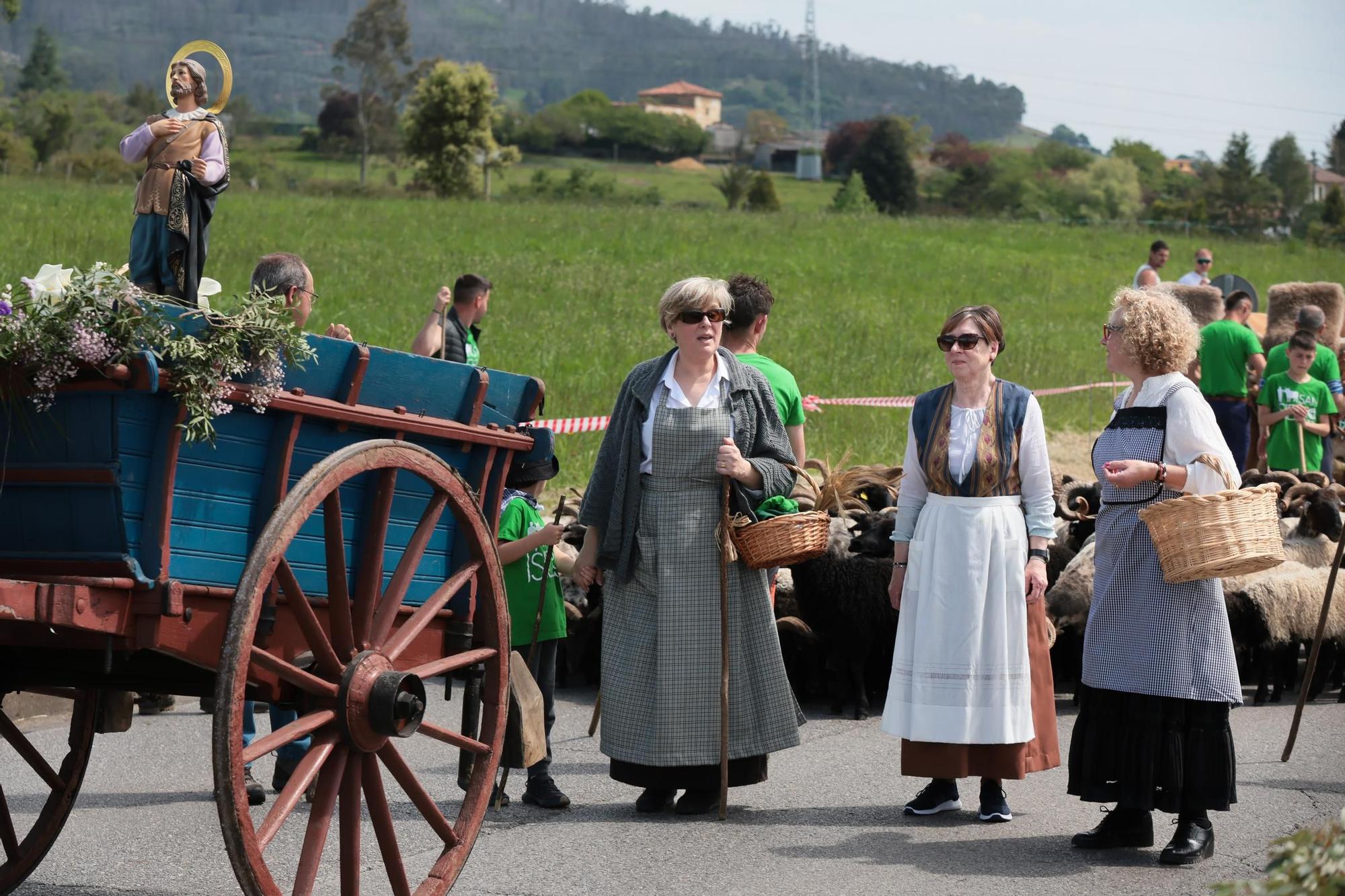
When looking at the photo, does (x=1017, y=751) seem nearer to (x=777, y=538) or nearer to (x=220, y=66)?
(x=777, y=538)

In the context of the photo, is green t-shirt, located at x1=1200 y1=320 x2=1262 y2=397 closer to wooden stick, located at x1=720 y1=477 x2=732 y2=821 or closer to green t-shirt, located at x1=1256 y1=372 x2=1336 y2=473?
green t-shirt, located at x1=1256 y1=372 x2=1336 y2=473

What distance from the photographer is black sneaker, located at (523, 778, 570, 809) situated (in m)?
6.58

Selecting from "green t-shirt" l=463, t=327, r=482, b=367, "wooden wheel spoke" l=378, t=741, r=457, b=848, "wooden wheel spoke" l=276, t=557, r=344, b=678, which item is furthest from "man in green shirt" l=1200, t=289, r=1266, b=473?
"wooden wheel spoke" l=276, t=557, r=344, b=678

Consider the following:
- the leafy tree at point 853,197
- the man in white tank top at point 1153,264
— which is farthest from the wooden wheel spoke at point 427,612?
the leafy tree at point 853,197

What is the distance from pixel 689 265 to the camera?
1426 inches

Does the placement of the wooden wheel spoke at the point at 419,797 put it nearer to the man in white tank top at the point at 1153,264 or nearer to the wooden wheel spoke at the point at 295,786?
the wooden wheel spoke at the point at 295,786

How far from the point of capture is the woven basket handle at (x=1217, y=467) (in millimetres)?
5781

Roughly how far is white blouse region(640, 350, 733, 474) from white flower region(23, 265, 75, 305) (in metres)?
2.70

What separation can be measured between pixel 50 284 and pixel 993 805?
406 centimetres

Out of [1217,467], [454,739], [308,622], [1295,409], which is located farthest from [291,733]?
[1295,409]

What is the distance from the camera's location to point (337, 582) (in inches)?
170

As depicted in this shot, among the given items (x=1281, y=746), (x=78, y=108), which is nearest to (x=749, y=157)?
(x=78, y=108)

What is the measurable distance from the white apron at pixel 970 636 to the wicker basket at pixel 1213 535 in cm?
65

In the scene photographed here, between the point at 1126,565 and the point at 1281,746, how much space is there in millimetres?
2420
